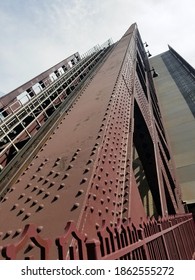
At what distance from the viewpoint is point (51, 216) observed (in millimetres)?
2854

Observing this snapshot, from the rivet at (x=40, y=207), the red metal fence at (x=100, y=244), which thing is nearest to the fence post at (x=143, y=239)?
the red metal fence at (x=100, y=244)

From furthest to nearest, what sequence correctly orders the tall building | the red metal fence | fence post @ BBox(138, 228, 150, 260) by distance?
the tall building → fence post @ BBox(138, 228, 150, 260) → the red metal fence

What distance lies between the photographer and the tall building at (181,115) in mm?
13312

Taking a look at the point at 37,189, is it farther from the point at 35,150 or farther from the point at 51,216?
the point at 35,150

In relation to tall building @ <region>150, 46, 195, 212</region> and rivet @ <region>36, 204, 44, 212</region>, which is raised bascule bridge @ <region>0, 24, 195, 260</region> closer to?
rivet @ <region>36, 204, 44, 212</region>

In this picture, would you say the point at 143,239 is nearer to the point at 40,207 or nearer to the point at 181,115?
the point at 40,207

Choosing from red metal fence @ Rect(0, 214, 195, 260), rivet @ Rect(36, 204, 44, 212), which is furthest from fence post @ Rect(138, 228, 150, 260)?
rivet @ Rect(36, 204, 44, 212)

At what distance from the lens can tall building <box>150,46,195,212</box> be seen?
13312 millimetres

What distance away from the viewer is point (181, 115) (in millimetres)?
21797

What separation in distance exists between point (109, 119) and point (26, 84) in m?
6.04

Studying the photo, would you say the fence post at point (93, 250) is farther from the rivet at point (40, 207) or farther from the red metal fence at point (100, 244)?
the rivet at point (40, 207)
